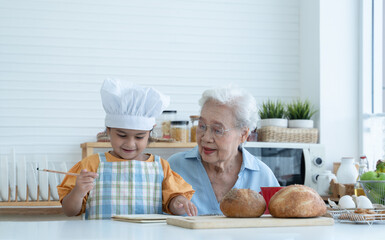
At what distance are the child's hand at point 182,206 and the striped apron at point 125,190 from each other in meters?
0.10

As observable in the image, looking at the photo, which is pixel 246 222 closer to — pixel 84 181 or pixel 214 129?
pixel 84 181

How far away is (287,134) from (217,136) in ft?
5.61

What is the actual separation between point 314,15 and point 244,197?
3.31 metres

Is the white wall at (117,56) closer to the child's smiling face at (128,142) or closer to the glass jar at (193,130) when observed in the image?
the glass jar at (193,130)

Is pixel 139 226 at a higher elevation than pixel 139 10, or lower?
lower

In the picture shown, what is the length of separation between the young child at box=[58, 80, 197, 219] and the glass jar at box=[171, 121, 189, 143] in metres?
1.66

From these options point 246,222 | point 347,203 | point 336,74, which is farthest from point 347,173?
point 246,222

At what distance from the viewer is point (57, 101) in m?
4.16

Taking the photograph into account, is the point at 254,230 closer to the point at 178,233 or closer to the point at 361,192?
the point at 178,233

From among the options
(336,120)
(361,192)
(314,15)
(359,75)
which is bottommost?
(361,192)

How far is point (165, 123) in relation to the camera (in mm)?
4020

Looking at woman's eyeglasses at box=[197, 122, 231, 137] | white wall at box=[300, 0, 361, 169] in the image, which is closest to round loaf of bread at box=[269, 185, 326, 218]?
woman's eyeglasses at box=[197, 122, 231, 137]

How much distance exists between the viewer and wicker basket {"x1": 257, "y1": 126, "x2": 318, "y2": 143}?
4.02 m

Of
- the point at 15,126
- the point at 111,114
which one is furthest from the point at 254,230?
the point at 15,126
